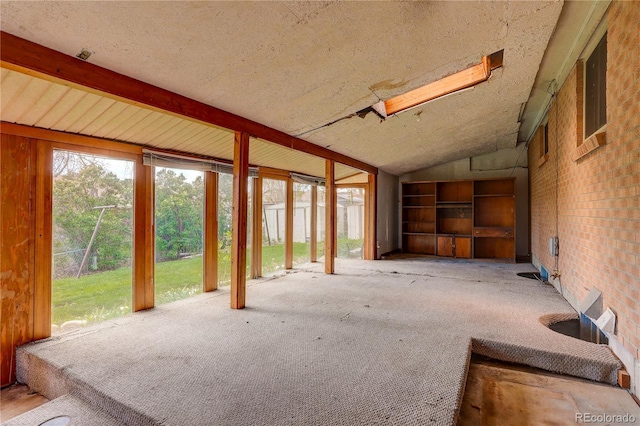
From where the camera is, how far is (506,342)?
7.78ft

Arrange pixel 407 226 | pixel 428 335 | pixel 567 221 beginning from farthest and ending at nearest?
pixel 407 226
pixel 567 221
pixel 428 335

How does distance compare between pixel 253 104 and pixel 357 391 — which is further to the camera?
pixel 253 104

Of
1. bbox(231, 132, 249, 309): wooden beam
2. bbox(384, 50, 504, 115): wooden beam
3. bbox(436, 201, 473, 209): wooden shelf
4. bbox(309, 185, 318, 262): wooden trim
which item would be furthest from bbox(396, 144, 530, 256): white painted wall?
bbox(231, 132, 249, 309): wooden beam

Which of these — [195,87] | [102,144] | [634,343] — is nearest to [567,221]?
[634,343]

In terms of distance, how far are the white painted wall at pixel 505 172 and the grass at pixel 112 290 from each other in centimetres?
557

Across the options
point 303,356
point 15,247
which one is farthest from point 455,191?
point 15,247

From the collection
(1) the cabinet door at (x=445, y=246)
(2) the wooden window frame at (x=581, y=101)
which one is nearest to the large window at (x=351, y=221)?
(1) the cabinet door at (x=445, y=246)

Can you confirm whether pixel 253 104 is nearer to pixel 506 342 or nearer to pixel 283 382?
pixel 283 382

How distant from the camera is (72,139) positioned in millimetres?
2740

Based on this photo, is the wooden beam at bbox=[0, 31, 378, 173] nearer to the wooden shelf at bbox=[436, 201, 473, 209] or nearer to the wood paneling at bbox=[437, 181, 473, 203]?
the wooden shelf at bbox=[436, 201, 473, 209]

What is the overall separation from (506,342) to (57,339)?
3744mm

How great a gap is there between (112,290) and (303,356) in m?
→ 2.29

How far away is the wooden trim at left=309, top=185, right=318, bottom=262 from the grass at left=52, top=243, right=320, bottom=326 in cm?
238

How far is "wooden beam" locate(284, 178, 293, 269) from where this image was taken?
5746 mm
